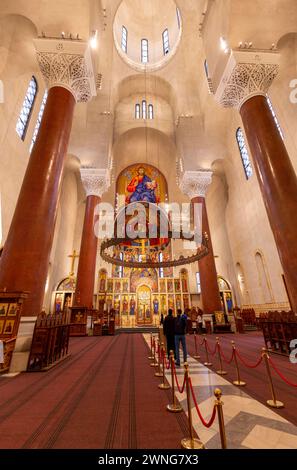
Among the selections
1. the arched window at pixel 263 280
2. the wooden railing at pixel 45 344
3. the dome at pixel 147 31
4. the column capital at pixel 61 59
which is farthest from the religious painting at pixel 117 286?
the dome at pixel 147 31

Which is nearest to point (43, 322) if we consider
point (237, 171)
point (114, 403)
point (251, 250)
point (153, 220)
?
point (114, 403)

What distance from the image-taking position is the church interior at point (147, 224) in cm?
272

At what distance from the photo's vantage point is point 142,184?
2139cm

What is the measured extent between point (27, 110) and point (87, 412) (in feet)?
39.9

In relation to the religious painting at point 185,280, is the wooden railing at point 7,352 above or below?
below

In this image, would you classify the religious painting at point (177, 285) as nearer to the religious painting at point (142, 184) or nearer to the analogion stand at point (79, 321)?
the religious painting at point (142, 184)

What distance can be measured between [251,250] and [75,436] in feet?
48.0

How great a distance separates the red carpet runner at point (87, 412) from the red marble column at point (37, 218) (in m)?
2.12

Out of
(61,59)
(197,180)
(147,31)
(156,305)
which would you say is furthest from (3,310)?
(147,31)

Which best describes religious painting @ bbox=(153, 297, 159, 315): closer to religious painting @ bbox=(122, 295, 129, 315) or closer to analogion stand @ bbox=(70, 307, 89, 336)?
religious painting @ bbox=(122, 295, 129, 315)

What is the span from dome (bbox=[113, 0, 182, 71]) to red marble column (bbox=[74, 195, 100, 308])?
12894 mm

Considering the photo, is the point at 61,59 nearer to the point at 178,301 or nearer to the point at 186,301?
the point at 178,301

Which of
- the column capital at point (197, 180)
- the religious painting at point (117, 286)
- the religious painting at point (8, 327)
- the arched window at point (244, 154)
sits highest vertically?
the arched window at point (244, 154)
